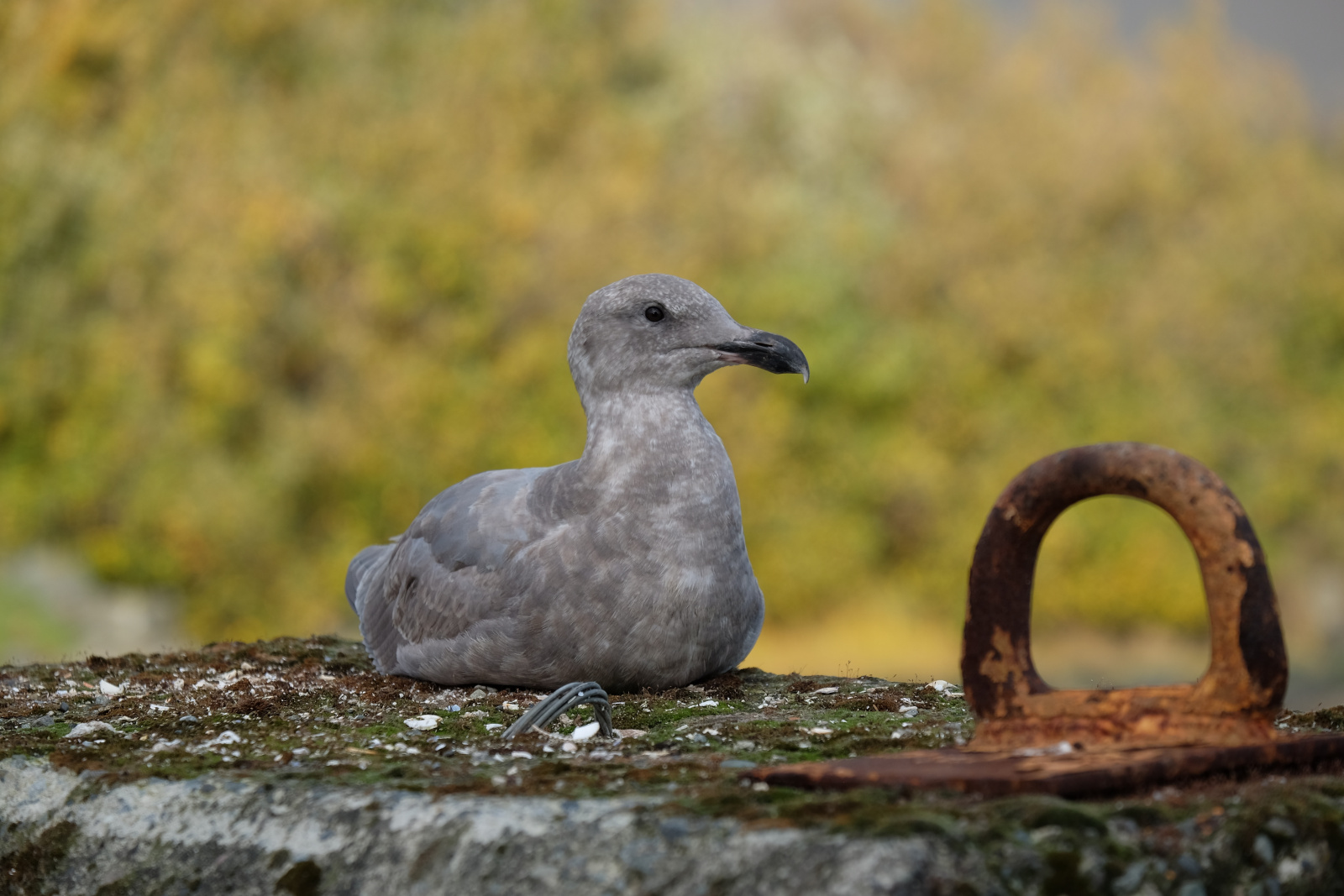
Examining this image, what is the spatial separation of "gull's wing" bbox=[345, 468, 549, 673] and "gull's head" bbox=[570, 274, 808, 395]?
514 mm

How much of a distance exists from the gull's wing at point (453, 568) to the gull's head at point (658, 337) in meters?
0.51

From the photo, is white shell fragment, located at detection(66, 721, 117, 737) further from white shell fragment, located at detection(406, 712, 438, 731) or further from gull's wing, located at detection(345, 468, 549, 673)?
gull's wing, located at detection(345, 468, 549, 673)

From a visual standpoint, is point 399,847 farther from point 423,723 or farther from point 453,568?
point 453,568

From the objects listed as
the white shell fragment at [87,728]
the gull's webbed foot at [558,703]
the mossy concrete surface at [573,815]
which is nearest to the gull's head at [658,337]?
the mossy concrete surface at [573,815]

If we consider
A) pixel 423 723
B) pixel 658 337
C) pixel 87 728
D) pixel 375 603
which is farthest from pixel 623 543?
pixel 87 728

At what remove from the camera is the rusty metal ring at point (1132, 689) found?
2527 millimetres

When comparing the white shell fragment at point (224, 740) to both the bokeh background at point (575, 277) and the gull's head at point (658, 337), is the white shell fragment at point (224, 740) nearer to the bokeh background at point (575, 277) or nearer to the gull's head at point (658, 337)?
the gull's head at point (658, 337)

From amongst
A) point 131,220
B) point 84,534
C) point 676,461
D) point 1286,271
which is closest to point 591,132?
point 131,220

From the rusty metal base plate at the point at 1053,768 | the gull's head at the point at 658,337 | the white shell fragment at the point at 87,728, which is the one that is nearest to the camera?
the rusty metal base plate at the point at 1053,768

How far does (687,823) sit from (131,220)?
581 inches

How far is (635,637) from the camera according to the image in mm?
4238

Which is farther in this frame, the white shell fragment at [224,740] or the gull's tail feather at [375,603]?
the gull's tail feather at [375,603]

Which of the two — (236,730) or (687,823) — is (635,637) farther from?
(687,823)

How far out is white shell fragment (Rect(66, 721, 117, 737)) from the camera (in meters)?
3.51
